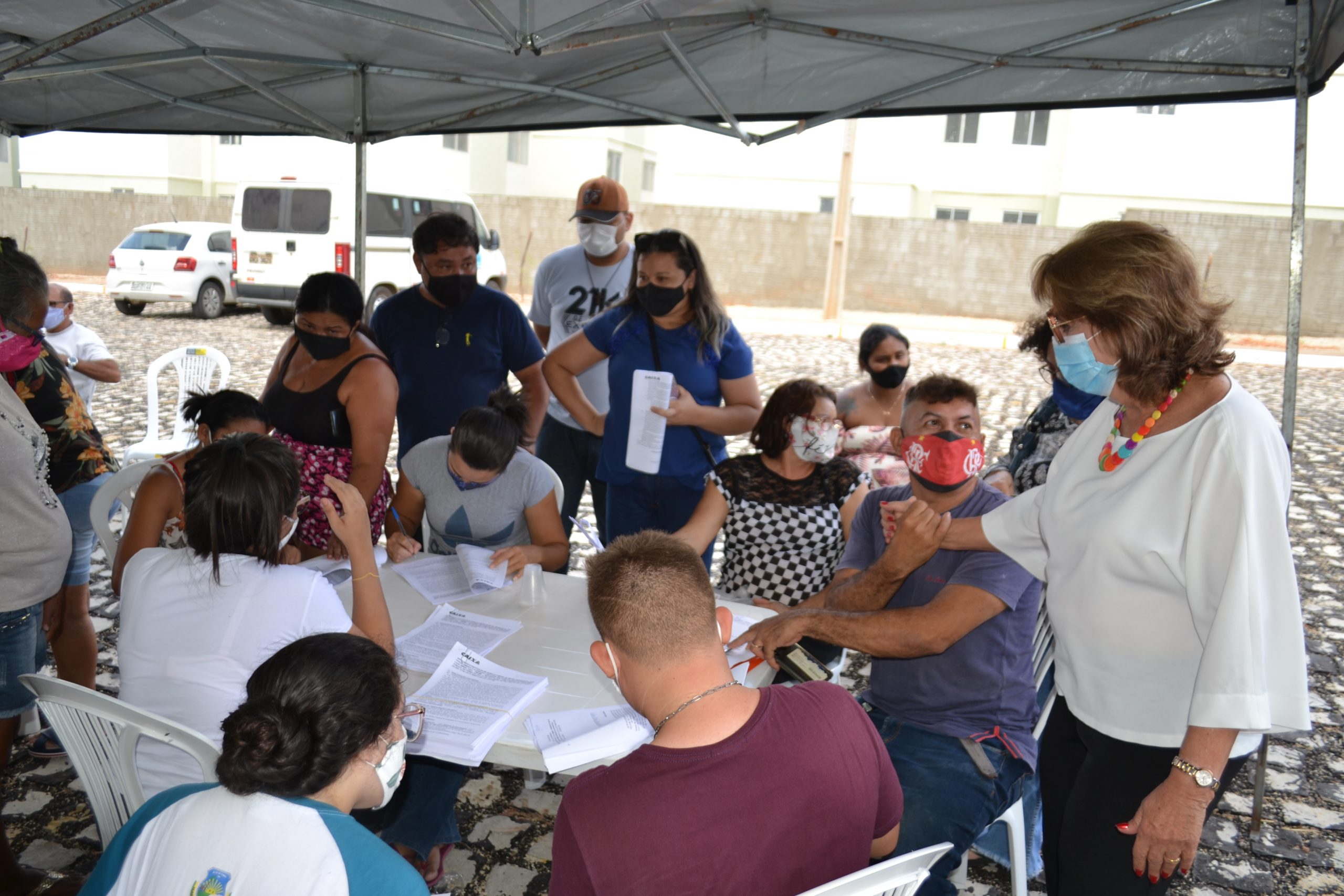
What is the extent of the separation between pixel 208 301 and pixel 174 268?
29.3 inches

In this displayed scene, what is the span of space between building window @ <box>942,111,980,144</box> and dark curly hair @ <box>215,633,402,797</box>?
81.0 ft

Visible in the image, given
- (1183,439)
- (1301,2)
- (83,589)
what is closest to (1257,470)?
(1183,439)

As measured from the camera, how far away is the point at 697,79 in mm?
3902

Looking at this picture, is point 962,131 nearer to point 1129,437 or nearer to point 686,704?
point 1129,437

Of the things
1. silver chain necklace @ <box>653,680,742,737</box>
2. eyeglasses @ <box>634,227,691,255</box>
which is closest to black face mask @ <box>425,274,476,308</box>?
eyeglasses @ <box>634,227,691,255</box>

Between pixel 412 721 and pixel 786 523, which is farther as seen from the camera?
pixel 786 523

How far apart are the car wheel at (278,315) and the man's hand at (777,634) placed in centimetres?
1461

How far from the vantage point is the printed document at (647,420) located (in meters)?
3.52

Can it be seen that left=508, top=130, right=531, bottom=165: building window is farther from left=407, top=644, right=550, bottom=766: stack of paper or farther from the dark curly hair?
the dark curly hair

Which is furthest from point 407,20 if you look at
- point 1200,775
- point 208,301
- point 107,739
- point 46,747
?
point 208,301

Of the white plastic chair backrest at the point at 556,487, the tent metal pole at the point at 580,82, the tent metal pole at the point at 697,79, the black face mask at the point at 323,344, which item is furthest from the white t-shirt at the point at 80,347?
the tent metal pole at the point at 697,79

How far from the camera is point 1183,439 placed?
5.46 ft

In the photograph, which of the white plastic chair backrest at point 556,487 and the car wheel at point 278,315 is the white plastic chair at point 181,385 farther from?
the car wheel at point 278,315

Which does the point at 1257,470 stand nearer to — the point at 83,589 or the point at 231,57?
the point at 83,589
